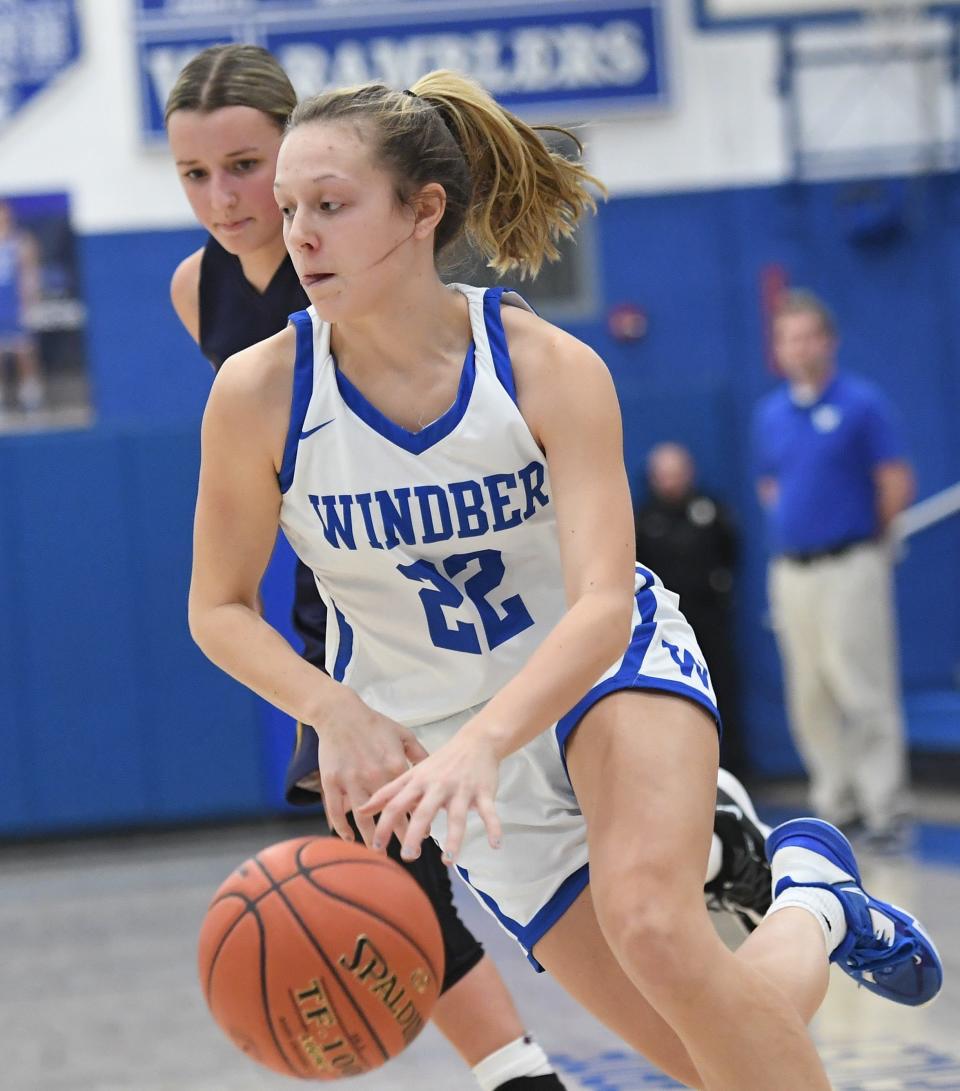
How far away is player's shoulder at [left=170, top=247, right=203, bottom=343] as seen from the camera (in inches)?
134

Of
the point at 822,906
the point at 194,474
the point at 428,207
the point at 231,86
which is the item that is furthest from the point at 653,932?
the point at 194,474

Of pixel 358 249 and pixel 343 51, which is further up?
pixel 343 51

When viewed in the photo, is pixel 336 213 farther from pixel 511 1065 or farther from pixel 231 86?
pixel 511 1065

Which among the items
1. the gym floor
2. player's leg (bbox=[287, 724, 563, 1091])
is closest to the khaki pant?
the gym floor

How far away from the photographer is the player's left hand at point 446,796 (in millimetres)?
2084

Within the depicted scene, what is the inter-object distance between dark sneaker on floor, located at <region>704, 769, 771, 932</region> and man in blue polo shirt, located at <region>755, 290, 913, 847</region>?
3877mm

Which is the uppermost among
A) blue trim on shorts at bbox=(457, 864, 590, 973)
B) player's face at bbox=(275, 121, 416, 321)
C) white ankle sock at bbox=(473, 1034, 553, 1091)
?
player's face at bbox=(275, 121, 416, 321)

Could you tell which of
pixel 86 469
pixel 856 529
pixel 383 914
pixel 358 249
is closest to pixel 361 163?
pixel 358 249

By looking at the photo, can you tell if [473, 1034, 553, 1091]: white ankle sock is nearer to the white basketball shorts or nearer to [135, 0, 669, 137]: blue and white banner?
the white basketball shorts

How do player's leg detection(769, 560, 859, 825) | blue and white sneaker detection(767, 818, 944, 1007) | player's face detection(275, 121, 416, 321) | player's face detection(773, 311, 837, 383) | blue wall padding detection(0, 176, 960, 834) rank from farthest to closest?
blue wall padding detection(0, 176, 960, 834), player's leg detection(769, 560, 859, 825), player's face detection(773, 311, 837, 383), blue and white sneaker detection(767, 818, 944, 1007), player's face detection(275, 121, 416, 321)

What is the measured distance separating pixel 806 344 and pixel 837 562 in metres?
0.90

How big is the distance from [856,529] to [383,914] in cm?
501

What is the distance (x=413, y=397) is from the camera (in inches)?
102

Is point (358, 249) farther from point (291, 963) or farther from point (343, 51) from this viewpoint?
point (343, 51)
